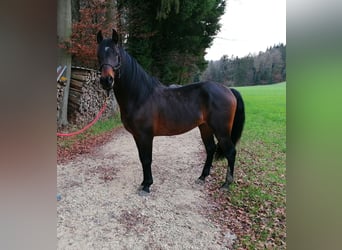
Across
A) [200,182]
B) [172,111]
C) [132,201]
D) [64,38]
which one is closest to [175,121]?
[172,111]

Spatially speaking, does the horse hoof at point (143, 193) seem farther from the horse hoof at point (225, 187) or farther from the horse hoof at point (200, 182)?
the horse hoof at point (225, 187)

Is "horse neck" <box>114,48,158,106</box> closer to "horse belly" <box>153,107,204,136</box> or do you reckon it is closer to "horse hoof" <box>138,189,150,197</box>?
"horse belly" <box>153,107,204,136</box>

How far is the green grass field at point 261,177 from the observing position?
86 centimetres

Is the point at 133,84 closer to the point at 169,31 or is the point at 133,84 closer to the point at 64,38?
the point at 169,31

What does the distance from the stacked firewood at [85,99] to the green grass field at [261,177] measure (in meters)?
0.74

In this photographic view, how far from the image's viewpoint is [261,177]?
98 centimetres

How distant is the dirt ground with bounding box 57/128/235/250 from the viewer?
0.97 meters

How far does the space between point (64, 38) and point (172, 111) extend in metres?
0.69
